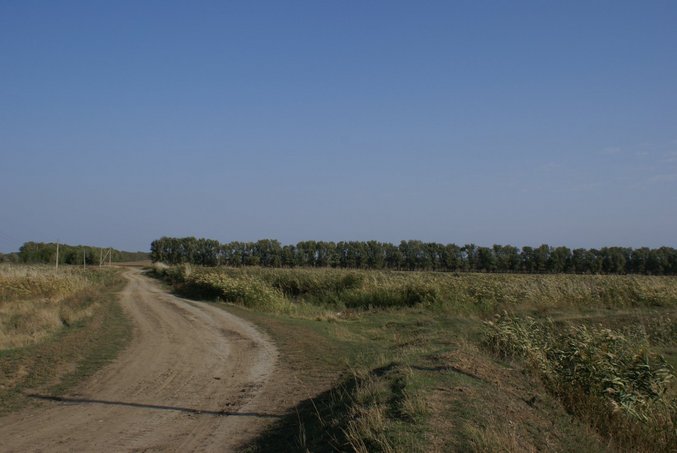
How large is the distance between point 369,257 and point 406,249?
838 centimetres

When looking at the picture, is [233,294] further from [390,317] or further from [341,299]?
[390,317]

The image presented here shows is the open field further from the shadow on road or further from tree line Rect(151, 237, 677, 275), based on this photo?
tree line Rect(151, 237, 677, 275)

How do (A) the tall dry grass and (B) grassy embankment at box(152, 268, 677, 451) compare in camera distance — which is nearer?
(B) grassy embankment at box(152, 268, 677, 451)

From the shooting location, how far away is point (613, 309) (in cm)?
2477

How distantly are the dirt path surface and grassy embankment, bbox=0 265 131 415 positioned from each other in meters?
0.56

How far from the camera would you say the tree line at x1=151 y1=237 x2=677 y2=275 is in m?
88.4

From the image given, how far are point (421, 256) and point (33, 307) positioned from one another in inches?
3574

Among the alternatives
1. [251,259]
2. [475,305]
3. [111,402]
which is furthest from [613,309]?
[251,259]

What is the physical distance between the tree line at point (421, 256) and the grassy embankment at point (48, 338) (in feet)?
252

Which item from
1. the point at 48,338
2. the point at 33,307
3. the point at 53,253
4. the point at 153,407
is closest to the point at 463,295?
the point at 48,338

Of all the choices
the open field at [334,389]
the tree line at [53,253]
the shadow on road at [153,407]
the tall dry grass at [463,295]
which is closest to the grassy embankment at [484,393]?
the open field at [334,389]

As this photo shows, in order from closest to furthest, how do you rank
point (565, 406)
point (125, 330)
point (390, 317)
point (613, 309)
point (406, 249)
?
point (565, 406) → point (125, 330) → point (390, 317) → point (613, 309) → point (406, 249)

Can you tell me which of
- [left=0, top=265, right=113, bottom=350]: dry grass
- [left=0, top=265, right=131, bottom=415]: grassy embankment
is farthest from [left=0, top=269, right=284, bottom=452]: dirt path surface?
[left=0, top=265, right=113, bottom=350]: dry grass

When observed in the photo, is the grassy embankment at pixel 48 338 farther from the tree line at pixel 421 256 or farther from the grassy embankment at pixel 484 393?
the tree line at pixel 421 256
